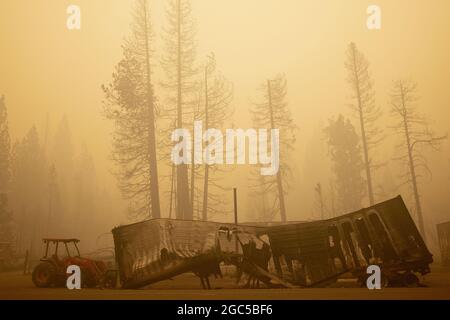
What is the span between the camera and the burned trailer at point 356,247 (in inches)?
374

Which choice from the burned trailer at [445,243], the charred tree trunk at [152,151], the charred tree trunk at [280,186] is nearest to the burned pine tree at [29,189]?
the charred tree trunk at [152,151]

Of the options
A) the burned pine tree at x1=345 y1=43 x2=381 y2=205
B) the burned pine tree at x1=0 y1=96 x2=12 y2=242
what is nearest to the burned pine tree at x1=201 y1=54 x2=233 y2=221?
the burned pine tree at x1=345 y1=43 x2=381 y2=205

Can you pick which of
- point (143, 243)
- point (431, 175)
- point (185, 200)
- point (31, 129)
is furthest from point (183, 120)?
point (31, 129)

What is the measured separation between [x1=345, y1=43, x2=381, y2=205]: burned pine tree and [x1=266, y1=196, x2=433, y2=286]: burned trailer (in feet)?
43.5

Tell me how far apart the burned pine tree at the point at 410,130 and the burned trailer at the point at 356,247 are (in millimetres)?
13490

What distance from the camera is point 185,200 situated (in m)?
19.4

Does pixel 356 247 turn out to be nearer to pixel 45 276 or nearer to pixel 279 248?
pixel 279 248

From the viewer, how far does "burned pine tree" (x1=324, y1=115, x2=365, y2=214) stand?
25906 millimetres

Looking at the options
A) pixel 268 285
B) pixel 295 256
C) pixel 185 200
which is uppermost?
pixel 185 200

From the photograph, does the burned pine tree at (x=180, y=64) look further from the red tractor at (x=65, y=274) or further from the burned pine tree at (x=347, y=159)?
the burned pine tree at (x=347, y=159)

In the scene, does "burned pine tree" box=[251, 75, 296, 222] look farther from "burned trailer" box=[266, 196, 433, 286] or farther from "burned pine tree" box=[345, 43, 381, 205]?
"burned trailer" box=[266, 196, 433, 286]

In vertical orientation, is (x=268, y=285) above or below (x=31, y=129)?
below

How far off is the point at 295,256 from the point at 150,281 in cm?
422
